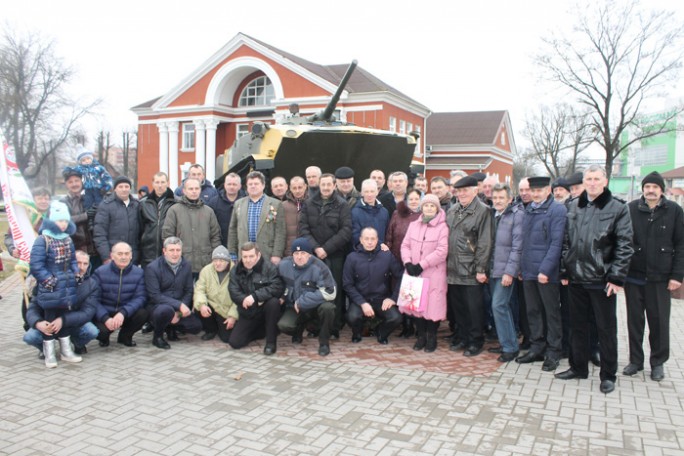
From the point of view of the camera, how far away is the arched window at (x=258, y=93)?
1393 inches

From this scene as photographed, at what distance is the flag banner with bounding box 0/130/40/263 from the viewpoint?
20.9 feet

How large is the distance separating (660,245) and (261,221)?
418 centimetres

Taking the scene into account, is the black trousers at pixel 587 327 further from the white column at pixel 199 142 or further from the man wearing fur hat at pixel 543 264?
the white column at pixel 199 142

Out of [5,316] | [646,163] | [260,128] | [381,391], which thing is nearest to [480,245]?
Answer: [381,391]

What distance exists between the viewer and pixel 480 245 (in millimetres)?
6270

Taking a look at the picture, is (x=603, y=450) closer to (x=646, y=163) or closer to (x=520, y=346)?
(x=520, y=346)

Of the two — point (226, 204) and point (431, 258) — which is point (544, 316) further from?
point (226, 204)

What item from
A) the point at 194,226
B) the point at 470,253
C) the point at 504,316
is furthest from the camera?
the point at 194,226

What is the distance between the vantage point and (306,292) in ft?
21.5

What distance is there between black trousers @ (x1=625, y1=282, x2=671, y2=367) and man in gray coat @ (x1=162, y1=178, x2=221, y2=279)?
4.54m

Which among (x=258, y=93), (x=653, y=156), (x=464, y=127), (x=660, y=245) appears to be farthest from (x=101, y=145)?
(x=653, y=156)

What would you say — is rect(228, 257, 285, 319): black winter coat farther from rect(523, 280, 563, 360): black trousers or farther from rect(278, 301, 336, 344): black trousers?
rect(523, 280, 563, 360): black trousers

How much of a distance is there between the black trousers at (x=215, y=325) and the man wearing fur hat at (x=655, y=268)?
4155 millimetres

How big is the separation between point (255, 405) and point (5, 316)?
16.9ft
